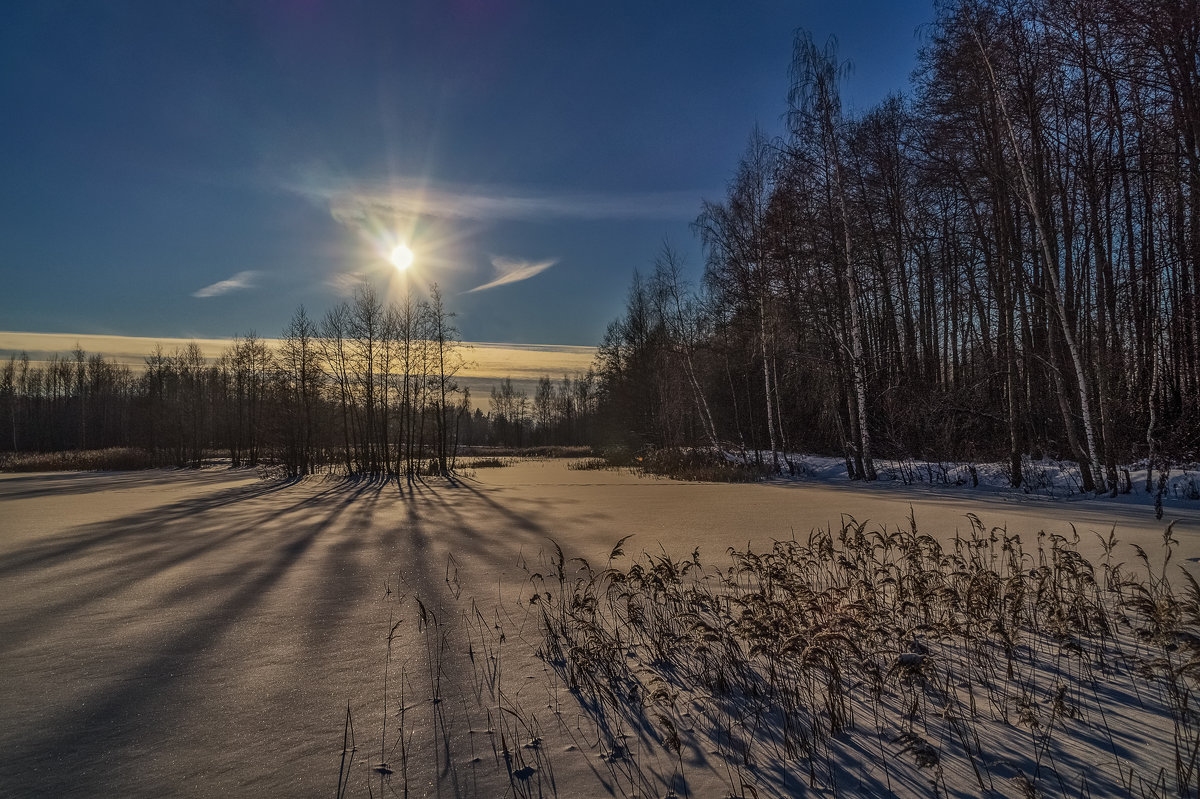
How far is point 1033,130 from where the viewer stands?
10.3m

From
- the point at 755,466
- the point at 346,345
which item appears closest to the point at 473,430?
the point at 346,345

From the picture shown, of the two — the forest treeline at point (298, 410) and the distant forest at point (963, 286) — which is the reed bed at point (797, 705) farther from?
the forest treeline at point (298, 410)

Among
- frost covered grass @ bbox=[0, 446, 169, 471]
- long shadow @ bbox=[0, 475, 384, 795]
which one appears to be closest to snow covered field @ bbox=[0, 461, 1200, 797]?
long shadow @ bbox=[0, 475, 384, 795]

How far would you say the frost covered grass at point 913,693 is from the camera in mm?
2139

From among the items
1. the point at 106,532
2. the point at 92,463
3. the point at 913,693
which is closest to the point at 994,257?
the point at 913,693

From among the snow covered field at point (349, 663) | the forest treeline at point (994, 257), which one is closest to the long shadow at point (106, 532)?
the snow covered field at point (349, 663)

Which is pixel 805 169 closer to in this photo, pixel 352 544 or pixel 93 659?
pixel 352 544

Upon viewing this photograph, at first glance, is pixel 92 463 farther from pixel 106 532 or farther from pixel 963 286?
pixel 963 286

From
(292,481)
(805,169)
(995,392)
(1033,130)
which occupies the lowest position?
(292,481)

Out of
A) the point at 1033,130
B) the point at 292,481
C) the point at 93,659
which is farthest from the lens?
the point at 292,481

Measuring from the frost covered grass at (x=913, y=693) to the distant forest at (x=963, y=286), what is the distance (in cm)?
712

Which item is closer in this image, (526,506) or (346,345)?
(526,506)

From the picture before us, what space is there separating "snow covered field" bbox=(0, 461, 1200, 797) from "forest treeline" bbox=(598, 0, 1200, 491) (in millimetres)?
4494

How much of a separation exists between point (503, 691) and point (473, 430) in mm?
98496
